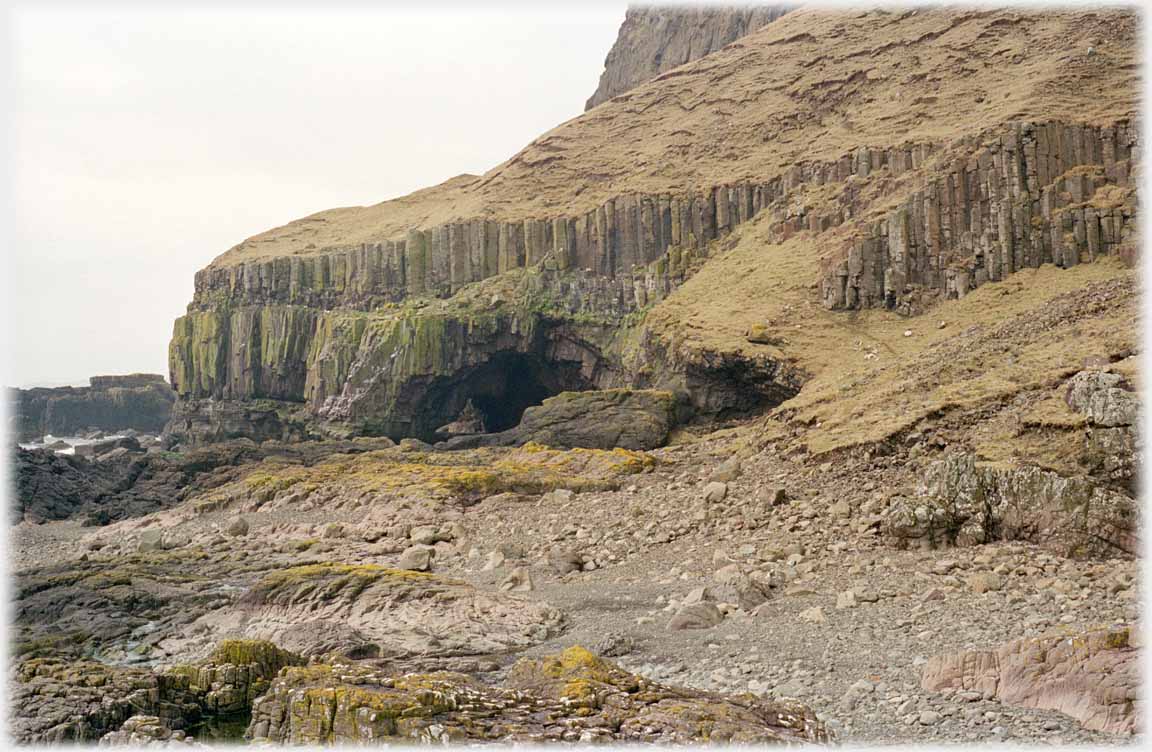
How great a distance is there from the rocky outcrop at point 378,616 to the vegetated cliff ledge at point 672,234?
24716 millimetres

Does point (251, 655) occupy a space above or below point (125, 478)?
below

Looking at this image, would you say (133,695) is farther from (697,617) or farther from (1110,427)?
(1110,427)

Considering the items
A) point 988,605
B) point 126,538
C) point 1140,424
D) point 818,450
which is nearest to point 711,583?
point 988,605

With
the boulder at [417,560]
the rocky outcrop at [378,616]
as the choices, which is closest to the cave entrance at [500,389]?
the boulder at [417,560]

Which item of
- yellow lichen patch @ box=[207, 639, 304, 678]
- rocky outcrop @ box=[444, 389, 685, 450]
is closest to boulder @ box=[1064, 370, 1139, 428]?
yellow lichen patch @ box=[207, 639, 304, 678]

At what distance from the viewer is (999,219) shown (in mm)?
41469

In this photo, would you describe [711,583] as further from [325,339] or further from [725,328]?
[325,339]

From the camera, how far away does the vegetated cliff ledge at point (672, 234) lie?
42.5 m

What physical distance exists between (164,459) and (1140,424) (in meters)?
45.7

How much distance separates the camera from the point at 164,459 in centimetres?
5147

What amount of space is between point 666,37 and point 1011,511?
92403mm

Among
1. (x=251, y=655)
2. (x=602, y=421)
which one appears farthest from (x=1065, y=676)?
(x=602, y=421)

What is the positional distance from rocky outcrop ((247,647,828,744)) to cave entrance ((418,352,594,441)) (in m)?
51.2

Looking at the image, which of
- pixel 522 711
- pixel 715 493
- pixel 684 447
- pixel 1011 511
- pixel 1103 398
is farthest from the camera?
pixel 684 447
